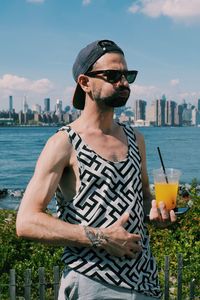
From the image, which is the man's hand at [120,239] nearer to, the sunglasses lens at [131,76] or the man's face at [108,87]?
the man's face at [108,87]

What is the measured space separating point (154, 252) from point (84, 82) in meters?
4.61

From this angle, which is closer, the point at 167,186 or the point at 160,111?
Answer: the point at 167,186

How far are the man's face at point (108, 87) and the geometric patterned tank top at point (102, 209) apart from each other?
190mm

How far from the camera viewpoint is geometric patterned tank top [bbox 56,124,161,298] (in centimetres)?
206

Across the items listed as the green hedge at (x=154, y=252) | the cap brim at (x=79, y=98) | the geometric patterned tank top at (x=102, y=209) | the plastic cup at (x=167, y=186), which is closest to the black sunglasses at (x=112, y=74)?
the cap brim at (x=79, y=98)

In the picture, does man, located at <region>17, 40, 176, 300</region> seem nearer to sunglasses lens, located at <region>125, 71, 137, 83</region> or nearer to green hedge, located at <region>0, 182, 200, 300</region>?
sunglasses lens, located at <region>125, 71, 137, 83</region>

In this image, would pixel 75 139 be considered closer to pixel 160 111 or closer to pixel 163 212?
pixel 163 212

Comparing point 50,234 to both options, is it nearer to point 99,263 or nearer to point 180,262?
point 99,263

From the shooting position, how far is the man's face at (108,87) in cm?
216

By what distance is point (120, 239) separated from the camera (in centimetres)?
200

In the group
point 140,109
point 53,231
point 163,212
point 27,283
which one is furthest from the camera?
point 140,109

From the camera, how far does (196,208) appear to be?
746 centimetres

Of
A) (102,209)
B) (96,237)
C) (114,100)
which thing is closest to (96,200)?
(102,209)

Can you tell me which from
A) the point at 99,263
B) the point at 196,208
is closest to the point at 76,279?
the point at 99,263
